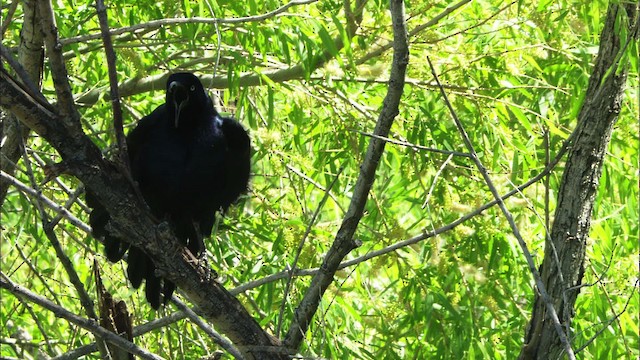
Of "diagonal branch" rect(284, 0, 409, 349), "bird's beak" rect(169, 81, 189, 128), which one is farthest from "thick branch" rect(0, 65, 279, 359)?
"bird's beak" rect(169, 81, 189, 128)

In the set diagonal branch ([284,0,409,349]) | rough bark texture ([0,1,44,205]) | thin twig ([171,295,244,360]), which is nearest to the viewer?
diagonal branch ([284,0,409,349])

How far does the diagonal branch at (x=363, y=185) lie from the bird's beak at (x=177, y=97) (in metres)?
1.10

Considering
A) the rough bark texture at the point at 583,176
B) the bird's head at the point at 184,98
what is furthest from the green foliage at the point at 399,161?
the rough bark texture at the point at 583,176

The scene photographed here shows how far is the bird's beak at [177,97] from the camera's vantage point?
12.1 ft

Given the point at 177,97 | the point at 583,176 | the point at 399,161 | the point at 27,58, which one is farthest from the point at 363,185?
the point at 399,161

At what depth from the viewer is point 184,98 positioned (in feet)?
12.3

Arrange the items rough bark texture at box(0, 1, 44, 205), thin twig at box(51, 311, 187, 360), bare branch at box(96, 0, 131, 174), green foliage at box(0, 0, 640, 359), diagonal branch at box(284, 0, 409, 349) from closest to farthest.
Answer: bare branch at box(96, 0, 131, 174) < diagonal branch at box(284, 0, 409, 349) < thin twig at box(51, 311, 187, 360) < rough bark texture at box(0, 1, 44, 205) < green foliage at box(0, 0, 640, 359)

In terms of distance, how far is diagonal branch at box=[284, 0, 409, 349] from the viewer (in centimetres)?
260

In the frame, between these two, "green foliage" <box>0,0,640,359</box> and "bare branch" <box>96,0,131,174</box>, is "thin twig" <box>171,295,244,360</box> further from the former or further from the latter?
"green foliage" <box>0,0,640,359</box>

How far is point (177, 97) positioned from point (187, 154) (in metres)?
0.24

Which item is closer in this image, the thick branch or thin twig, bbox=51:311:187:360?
the thick branch

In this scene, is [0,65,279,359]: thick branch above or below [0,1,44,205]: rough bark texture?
below

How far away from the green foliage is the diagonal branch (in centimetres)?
94

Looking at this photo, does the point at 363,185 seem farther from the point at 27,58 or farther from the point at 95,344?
the point at 27,58
